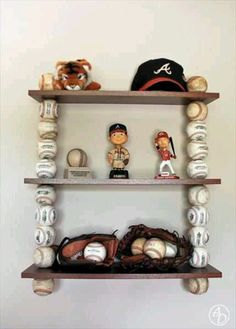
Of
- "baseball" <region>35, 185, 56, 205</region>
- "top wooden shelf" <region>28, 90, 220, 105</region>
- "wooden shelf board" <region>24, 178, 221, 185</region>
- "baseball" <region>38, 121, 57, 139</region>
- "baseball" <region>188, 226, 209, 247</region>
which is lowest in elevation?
"baseball" <region>188, 226, 209, 247</region>

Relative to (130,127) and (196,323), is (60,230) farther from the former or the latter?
(196,323)

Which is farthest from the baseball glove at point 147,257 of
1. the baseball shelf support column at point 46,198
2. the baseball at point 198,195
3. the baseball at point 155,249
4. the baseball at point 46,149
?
the baseball at point 46,149

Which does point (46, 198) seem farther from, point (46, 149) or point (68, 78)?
point (68, 78)

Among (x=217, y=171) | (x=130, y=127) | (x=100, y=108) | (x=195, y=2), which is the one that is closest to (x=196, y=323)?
(x=217, y=171)

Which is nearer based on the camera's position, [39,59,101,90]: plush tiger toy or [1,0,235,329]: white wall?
[39,59,101,90]: plush tiger toy

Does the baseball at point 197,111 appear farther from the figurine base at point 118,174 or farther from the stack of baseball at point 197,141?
the figurine base at point 118,174

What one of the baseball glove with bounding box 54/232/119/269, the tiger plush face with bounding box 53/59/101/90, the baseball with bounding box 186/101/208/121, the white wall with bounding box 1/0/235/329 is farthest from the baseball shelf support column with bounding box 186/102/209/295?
the tiger plush face with bounding box 53/59/101/90

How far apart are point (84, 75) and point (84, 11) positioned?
312 mm

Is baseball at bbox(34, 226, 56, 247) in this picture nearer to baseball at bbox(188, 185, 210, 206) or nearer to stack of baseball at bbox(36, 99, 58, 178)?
stack of baseball at bbox(36, 99, 58, 178)

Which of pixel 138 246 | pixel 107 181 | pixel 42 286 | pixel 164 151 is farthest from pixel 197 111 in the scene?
pixel 42 286

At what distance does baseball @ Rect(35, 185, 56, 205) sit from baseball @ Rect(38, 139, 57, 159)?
4.0 inches

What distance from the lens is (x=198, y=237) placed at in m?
1.19

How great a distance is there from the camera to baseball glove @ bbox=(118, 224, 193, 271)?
1.14 metres

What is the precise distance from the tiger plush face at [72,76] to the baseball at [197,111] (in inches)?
14.3
